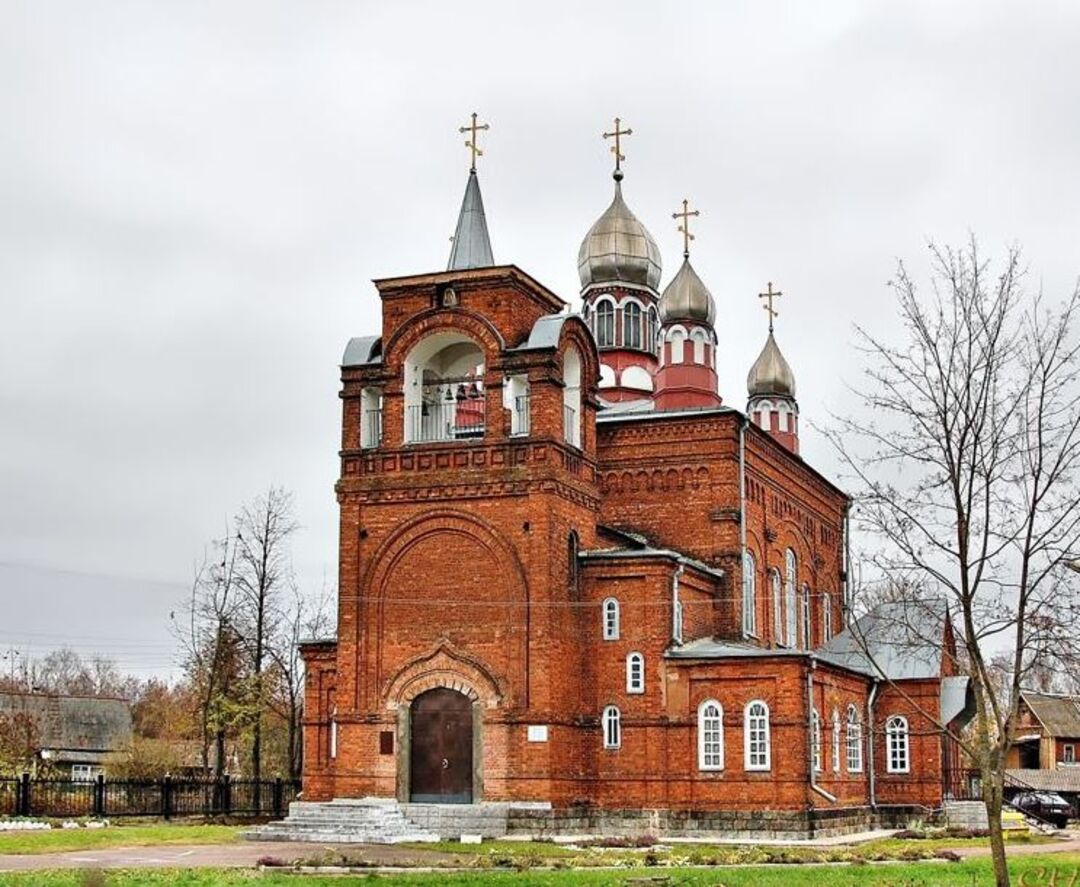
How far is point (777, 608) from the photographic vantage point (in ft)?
136

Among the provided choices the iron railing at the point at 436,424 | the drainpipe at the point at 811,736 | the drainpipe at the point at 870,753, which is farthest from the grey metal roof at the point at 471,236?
the drainpipe at the point at 870,753

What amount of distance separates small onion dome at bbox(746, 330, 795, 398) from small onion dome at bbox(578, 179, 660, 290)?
6454 millimetres

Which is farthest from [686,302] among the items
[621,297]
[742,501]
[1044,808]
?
[1044,808]

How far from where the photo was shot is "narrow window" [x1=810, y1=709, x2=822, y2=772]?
108 feet

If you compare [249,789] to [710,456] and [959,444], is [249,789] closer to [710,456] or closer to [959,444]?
[710,456]

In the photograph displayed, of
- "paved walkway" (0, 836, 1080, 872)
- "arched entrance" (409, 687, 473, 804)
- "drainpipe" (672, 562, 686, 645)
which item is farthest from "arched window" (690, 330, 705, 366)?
"paved walkway" (0, 836, 1080, 872)

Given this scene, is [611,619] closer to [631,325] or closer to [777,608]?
[777,608]

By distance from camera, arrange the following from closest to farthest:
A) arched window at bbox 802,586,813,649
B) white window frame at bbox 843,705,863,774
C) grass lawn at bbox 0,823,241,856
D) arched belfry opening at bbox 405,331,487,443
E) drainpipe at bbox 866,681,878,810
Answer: grass lawn at bbox 0,823,241,856, arched belfry opening at bbox 405,331,487,443, white window frame at bbox 843,705,863,774, drainpipe at bbox 866,681,878,810, arched window at bbox 802,586,813,649

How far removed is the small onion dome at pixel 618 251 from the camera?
44938 mm

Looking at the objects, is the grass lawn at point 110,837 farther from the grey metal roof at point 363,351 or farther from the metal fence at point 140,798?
the grey metal roof at point 363,351

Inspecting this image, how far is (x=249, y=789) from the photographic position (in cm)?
4194

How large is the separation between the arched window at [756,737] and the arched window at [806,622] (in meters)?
12.0

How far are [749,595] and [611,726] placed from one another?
712 cm

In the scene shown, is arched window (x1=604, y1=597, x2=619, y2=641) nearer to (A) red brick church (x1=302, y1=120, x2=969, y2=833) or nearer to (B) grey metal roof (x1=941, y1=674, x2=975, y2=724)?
(A) red brick church (x1=302, y1=120, x2=969, y2=833)
